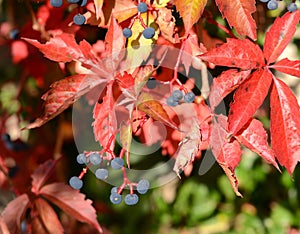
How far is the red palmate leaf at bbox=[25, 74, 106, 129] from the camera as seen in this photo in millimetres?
1124

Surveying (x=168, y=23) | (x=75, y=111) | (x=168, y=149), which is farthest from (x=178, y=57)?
(x=75, y=111)

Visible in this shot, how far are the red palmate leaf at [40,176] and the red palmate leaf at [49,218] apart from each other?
45 millimetres

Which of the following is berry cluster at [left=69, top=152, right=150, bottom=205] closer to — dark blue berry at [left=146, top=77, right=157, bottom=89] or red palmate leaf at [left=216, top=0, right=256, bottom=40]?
dark blue berry at [left=146, top=77, right=157, bottom=89]

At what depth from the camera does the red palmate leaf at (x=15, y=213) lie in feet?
4.43

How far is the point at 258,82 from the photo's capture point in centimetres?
110

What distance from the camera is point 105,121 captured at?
116 centimetres

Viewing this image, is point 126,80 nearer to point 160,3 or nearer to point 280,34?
point 160,3

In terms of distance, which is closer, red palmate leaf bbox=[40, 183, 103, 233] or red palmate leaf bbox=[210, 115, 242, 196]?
red palmate leaf bbox=[210, 115, 242, 196]

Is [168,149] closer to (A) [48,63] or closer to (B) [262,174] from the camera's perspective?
(A) [48,63]

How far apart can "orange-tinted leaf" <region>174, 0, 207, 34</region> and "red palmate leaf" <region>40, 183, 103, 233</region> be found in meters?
0.51

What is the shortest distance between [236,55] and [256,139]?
0.55ft

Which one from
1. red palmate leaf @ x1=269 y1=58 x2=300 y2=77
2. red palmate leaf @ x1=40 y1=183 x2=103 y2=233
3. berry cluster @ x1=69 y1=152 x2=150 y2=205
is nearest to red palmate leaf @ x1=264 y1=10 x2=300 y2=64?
red palmate leaf @ x1=269 y1=58 x2=300 y2=77

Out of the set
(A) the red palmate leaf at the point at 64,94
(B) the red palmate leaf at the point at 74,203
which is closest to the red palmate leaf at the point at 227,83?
(A) the red palmate leaf at the point at 64,94

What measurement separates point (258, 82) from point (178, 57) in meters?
0.18
